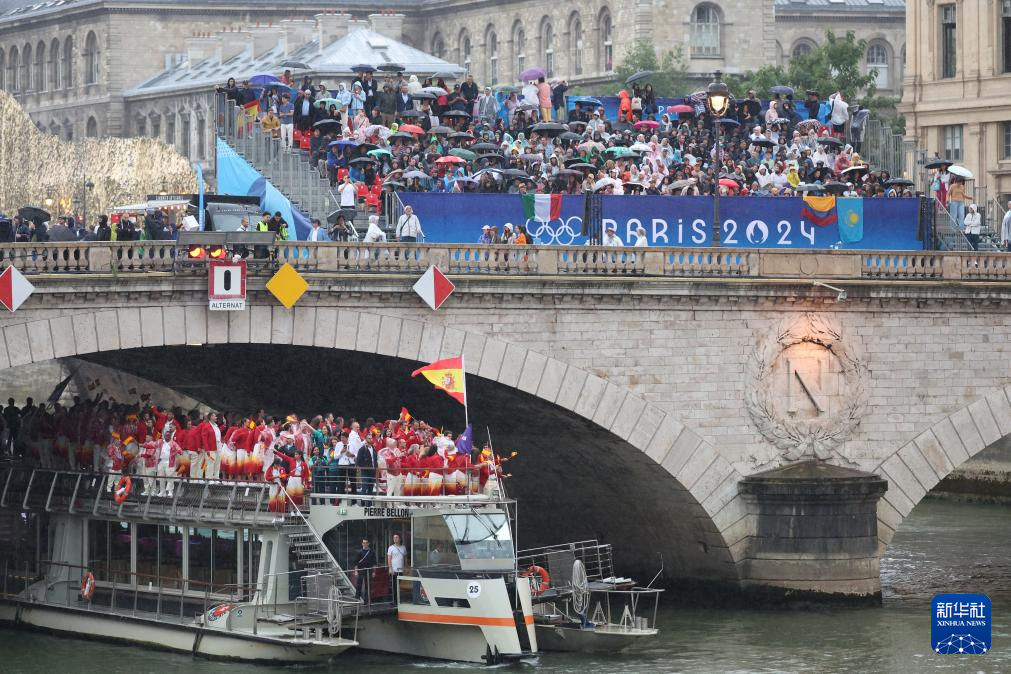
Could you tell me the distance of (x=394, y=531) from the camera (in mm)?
52250

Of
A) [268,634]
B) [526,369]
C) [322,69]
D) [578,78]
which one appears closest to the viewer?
[268,634]

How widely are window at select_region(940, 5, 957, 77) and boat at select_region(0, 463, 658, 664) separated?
40.0 metres

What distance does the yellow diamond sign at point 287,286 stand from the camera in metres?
52.8

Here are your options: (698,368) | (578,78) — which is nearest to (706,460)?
(698,368)

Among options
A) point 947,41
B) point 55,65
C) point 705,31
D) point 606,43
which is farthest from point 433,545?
point 55,65

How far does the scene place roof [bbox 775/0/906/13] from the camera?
479ft

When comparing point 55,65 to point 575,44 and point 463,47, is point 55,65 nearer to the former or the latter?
point 463,47

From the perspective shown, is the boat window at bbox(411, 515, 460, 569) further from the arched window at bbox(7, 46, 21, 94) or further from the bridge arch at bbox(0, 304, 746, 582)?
the arched window at bbox(7, 46, 21, 94)

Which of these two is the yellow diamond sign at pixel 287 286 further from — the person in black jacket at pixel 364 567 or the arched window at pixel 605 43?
the arched window at pixel 605 43

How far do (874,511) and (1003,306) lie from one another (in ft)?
16.4

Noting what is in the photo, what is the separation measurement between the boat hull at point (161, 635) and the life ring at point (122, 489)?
223 cm

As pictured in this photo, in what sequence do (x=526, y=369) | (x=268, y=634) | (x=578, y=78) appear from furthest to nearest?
(x=578, y=78), (x=526, y=369), (x=268, y=634)

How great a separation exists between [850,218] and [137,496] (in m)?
17.6

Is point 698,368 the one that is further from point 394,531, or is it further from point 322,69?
point 322,69
